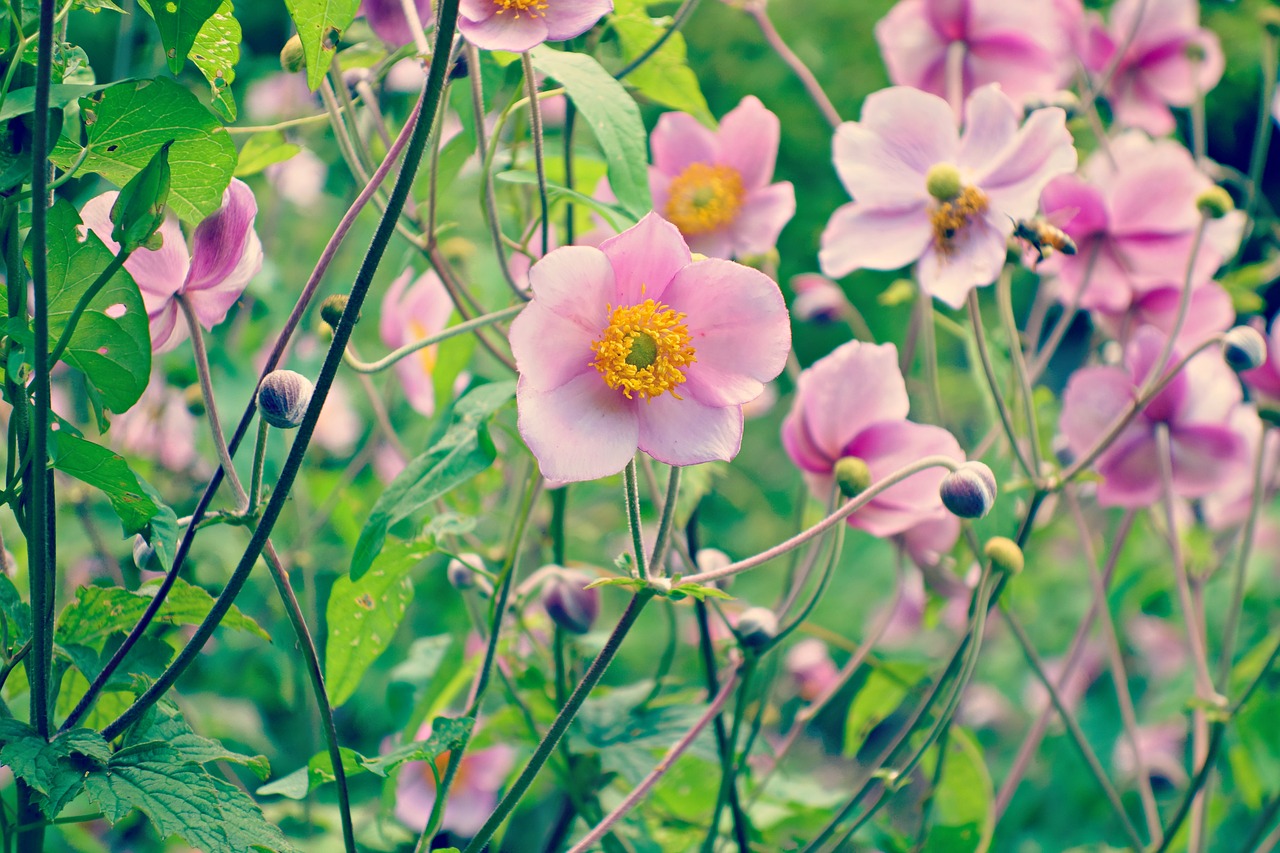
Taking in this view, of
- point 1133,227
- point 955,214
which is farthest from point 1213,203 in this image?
point 955,214

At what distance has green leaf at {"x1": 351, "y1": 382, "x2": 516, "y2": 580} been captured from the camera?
0.53 meters

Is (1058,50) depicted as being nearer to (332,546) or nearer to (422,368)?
(422,368)

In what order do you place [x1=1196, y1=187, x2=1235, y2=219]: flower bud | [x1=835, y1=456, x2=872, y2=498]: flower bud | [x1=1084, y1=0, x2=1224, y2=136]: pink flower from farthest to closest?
[x1=1084, y1=0, x2=1224, y2=136]: pink flower → [x1=1196, y1=187, x2=1235, y2=219]: flower bud → [x1=835, y1=456, x2=872, y2=498]: flower bud

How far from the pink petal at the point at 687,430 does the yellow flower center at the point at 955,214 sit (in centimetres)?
27

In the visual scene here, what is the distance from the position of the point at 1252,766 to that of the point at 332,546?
98 centimetres

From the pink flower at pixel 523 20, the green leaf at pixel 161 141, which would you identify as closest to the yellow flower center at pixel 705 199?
the pink flower at pixel 523 20

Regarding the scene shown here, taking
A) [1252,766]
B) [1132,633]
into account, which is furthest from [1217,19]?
[1252,766]

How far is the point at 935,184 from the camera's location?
69 cm

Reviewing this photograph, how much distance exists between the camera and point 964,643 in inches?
25.7

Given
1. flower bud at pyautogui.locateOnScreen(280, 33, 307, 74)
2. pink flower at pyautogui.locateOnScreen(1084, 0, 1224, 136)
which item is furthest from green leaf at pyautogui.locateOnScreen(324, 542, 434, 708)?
pink flower at pyautogui.locateOnScreen(1084, 0, 1224, 136)

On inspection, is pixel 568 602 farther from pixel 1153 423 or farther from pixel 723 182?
pixel 1153 423

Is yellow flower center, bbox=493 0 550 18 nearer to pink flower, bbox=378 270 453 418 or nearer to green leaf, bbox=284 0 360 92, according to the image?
green leaf, bbox=284 0 360 92

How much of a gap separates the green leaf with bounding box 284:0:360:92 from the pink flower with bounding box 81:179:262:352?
90mm

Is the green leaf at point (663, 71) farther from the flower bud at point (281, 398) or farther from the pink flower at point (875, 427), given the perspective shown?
the flower bud at point (281, 398)
